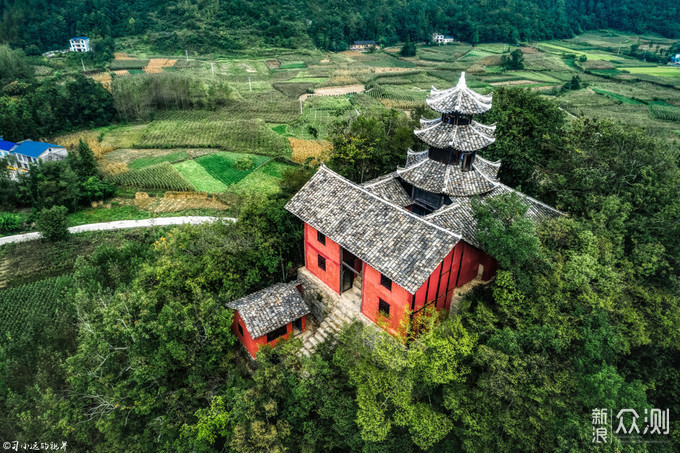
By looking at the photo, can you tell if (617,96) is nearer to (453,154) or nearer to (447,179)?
(453,154)

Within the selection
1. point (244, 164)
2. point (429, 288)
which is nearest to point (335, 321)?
point (429, 288)

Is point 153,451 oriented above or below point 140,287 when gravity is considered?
below

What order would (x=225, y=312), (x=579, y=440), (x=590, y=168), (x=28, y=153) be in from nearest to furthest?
(x=579, y=440) < (x=225, y=312) < (x=590, y=168) < (x=28, y=153)

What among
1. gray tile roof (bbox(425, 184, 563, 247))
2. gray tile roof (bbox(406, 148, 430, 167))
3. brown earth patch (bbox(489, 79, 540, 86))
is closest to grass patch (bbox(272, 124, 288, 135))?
gray tile roof (bbox(406, 148, 430, 167))

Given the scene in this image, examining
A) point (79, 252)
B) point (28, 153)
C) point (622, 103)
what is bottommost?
point (79, 252)

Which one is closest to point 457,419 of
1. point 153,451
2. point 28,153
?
point 153,451

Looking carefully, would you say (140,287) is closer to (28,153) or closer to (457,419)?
(457,419)
